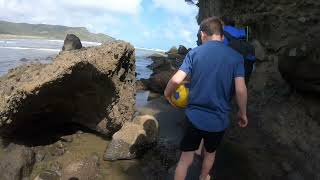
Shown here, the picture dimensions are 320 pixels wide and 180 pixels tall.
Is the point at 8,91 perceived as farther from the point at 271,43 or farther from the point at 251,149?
the point at 271,43

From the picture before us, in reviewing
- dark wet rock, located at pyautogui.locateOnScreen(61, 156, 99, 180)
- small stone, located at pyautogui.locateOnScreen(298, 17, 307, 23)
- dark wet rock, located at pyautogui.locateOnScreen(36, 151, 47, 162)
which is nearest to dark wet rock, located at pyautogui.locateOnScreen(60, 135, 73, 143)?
dark wet rock, located at pyautogui.locateOnScreen(36, 151, 47, 162)

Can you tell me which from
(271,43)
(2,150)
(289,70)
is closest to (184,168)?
(2,150)

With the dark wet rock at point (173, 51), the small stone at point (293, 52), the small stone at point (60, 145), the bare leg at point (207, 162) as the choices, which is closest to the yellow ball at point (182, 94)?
the bare leg at point (207, 162)

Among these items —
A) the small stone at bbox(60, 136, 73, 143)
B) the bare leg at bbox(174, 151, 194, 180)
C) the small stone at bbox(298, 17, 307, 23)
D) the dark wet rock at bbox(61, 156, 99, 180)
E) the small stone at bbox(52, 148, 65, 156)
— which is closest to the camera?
the bare leg at bbox(174, 151, 194, 180)

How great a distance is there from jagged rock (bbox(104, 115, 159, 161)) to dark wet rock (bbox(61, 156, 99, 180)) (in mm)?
437

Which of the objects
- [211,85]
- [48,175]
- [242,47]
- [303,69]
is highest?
[242,47]

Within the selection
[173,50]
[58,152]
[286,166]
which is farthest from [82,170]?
[173,50]

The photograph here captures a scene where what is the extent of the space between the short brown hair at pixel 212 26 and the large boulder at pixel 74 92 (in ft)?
7.01

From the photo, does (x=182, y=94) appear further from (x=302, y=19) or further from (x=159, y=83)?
(x=159, y=83)

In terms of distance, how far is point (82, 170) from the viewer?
5539 mm

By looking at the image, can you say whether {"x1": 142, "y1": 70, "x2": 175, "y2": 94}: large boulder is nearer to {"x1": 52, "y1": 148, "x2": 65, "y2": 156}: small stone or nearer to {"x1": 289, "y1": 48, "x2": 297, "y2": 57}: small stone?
{"x1": 289, "y1": 48, "x2": 297, "y2": 57}: small stone

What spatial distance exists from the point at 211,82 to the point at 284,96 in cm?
456

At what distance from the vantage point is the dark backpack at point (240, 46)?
201 inches

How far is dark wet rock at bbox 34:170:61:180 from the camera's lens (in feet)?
17.8
